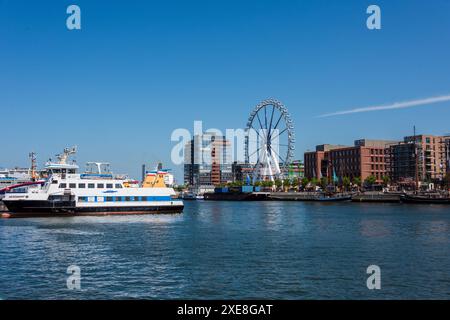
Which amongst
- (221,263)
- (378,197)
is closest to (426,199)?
(378,197)

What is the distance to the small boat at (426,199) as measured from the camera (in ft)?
445

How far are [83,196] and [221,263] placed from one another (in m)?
48.7

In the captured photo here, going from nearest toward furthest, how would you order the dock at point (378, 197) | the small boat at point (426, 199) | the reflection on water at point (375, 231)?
the reflection on water at point (375, 231) → the small boat at point (426, 199) → the dock at point (378, 197)

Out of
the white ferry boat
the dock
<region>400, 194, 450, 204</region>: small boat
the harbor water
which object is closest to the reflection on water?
the harbor water

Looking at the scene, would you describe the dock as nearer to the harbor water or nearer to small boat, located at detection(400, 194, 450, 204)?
small boat, located at detection(400, 194, 450, 204)

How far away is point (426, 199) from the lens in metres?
140

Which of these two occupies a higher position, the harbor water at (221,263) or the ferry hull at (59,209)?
the ferry hull at (59,209)

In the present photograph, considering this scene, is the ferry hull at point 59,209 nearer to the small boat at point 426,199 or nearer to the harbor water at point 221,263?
the harbor water at point 221,263

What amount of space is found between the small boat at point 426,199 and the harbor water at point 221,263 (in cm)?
8736

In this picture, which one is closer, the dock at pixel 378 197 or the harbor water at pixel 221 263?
the harbor water at pixel 221 263

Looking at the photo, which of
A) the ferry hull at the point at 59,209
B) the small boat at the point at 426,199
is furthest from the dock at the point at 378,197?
the ferry hull at the point at 59,209

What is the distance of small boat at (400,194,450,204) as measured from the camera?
445ft
